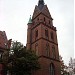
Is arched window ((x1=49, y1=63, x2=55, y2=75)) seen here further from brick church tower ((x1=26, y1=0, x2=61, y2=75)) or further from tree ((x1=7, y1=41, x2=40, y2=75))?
tree ((x1=7, y1=41, x2=40, y2=75))

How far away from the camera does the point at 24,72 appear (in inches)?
1417

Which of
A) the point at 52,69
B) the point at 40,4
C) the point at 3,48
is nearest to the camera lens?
the point at 3,48

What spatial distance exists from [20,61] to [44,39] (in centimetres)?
1500

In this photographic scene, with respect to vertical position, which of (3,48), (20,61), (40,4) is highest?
(40,4)

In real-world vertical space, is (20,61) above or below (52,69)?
above

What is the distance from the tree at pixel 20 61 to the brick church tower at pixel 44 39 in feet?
21.7

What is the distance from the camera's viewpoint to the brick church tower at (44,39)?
4565cm

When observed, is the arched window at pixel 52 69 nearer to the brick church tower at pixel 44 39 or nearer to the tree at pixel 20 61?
the brick church tower at pixel 44 39

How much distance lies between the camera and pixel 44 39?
48.8 meters

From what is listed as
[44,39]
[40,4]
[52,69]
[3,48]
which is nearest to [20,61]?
[3,48]

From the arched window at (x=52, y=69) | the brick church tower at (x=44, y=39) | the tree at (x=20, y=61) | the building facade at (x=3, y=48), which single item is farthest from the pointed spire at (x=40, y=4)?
the tree at (x=20, y=61)

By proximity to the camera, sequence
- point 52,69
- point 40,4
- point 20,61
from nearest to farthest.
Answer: point 20,61 < point 52,69 < point 40,4

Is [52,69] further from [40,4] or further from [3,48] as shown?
[40,4]

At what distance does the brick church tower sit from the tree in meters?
6.63
